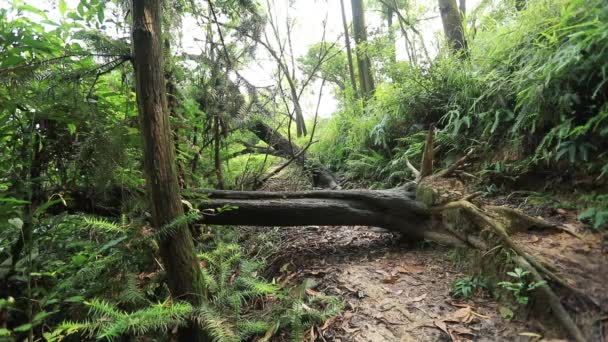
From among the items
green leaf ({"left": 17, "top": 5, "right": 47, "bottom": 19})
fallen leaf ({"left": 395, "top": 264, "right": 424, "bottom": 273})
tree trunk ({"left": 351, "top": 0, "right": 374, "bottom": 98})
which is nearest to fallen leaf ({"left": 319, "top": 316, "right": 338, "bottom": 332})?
fallen leaf ({"left": 395, "top": 264, "right": 424, "bottom": 273})

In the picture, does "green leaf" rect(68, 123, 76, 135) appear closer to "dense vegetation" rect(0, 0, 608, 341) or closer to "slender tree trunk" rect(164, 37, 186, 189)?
"dense vegetation" rect(0, 0, 608, 341)

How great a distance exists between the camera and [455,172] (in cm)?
359

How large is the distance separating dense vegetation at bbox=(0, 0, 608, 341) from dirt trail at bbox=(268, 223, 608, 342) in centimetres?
23

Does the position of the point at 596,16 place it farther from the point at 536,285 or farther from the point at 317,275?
the point at 317,275

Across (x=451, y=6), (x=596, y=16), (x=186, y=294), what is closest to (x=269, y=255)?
(x=186, y=294)

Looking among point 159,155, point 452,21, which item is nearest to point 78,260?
Answer: point 159,155

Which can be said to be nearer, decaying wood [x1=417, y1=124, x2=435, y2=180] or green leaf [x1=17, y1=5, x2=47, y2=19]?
green leaf [x1=17, y1=5, x2=47, y2=19]

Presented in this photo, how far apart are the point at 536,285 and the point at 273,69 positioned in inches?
241

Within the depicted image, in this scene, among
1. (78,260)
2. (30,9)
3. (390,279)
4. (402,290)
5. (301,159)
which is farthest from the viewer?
(301,159)

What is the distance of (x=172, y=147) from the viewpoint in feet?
7.16

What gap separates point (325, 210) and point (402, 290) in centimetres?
119

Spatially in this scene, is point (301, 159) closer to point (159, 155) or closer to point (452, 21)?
point (452, 21)

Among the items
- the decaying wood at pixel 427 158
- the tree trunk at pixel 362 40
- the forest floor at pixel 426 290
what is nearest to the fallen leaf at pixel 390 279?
the forest floor at pixel 426 290

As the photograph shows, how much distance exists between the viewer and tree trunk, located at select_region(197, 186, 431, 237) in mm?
3346
